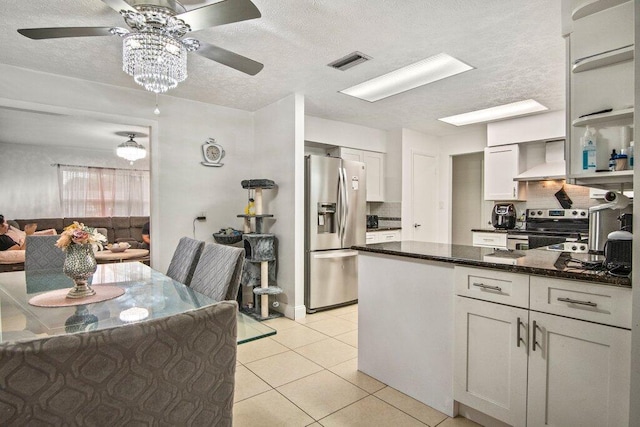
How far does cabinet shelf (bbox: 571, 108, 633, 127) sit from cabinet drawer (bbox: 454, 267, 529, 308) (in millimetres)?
870

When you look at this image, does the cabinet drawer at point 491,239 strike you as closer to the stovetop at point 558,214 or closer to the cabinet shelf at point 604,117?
the stovetop at point 558,214

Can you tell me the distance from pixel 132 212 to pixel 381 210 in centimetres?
366

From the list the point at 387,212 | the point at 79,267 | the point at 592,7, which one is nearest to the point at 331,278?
the point at 387,212

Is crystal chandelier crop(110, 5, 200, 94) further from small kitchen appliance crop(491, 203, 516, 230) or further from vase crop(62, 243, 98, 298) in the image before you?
small kitchen appliance crop(491, 203, 516, 230)

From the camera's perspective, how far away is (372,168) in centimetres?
542

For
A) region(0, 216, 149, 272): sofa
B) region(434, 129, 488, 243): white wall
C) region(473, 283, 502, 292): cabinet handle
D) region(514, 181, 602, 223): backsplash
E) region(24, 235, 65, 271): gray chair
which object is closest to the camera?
region(473, 283, 502, 292): cabinet handle

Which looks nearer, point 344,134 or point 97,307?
point 97,307

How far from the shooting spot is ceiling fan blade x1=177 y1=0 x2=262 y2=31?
1.59 metres

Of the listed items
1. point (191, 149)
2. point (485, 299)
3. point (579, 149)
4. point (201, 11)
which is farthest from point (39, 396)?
point (191, 149)

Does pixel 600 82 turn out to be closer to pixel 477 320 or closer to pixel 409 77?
pixel 477 320

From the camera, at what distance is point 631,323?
1.38 meters

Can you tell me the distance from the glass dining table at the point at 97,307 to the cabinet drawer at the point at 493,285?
1135mm

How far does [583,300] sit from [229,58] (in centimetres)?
228

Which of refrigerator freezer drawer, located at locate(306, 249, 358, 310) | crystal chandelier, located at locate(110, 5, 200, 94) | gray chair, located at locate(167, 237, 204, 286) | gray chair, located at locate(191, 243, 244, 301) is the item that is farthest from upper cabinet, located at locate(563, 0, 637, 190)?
refrigerator freezer drawer, located at locate(306, 249, 358, 310)
